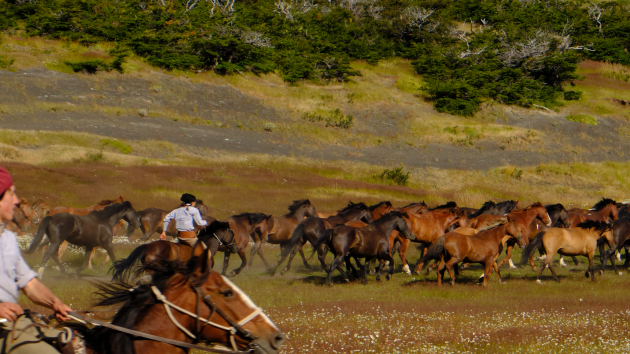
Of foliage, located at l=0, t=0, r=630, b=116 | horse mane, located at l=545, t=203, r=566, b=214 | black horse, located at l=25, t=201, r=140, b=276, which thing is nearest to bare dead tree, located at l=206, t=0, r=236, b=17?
foliage, located at l=0, t=0, r=630, b=116

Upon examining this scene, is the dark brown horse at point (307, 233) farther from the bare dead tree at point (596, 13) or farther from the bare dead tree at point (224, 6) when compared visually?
the bare dead tree at point (596, 13)

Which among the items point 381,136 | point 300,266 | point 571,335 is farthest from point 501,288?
point 381,136

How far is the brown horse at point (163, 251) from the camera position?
790cm

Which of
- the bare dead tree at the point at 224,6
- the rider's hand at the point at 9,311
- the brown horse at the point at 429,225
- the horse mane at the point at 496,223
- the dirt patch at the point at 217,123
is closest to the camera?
the rider's hand at the point at 9,311

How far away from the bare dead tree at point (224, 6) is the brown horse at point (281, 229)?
52.6 metres

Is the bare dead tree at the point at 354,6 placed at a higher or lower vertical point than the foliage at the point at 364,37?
higher

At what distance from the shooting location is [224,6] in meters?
70.9

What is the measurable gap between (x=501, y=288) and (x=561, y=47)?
6870cm

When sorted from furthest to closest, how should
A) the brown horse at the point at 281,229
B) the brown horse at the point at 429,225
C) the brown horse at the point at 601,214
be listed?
the brown horse at the point at 601,214 → the brown horse at the point at 281,229 → the brown horse at the point at 429,225

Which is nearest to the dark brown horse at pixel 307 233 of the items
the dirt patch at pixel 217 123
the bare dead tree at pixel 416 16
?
the dirt patch at pixel 217 123

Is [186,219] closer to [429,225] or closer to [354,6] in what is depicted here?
[429,225]

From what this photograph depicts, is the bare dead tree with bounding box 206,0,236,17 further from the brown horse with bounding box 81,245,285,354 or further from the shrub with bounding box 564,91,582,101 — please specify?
the brown horse with bounding box 81,245,285,354

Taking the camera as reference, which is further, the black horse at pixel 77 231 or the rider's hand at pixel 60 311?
the black horse at pixel 77 231

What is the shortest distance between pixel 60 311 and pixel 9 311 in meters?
0.39
